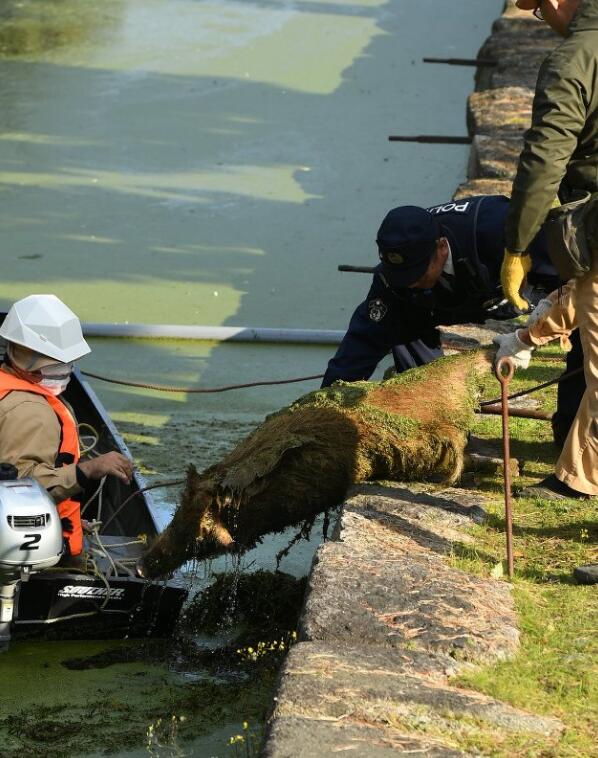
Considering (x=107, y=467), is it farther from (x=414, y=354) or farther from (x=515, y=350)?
(x=414, y=354)

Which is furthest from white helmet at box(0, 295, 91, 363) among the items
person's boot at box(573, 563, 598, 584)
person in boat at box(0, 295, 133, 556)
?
person's boot at box(573, 563, 598, 584)

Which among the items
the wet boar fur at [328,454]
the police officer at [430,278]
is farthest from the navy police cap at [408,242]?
the wet boar fur at [328,454]

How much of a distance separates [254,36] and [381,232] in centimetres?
1317

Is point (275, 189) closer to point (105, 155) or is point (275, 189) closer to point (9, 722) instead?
point (105, 155)

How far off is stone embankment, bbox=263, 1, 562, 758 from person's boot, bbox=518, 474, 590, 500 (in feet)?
0.67

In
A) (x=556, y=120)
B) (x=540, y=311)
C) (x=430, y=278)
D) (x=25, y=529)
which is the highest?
(x=556, y=120)

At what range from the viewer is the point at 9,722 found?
4.51 m

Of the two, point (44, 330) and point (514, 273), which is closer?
point (514, 273)

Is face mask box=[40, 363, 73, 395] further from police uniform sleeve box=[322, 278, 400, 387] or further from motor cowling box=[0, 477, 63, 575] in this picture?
police uniform sleeve box=[322, 278, 400, 387]

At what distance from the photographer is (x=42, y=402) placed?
491cm

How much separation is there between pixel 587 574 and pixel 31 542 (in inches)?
72.2

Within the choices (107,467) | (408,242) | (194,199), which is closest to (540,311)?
(408,242)

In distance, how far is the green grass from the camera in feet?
11.6

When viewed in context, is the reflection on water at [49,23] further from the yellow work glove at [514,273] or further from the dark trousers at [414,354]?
the yellow work glove at [514,273]
